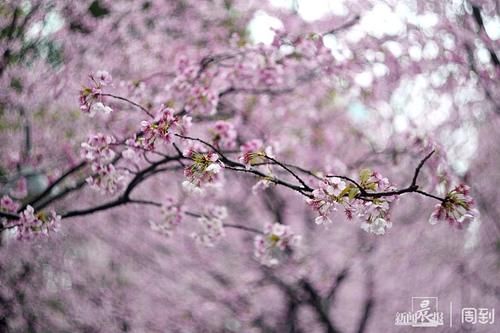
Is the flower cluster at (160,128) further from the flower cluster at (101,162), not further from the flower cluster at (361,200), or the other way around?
the flower cluster at (361,200)

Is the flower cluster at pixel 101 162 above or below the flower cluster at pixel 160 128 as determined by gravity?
above

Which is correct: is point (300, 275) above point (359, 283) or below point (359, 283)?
below

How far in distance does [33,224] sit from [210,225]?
131 centimetres

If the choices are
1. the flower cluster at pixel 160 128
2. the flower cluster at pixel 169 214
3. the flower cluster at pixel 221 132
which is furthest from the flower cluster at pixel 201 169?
the flower cluster at pixel 169 214

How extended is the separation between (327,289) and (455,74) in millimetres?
2903

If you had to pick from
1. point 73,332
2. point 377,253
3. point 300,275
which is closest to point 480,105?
point 377,253

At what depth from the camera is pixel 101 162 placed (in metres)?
3.40

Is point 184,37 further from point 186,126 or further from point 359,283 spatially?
point 359,283

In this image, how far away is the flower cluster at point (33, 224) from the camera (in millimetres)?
3346

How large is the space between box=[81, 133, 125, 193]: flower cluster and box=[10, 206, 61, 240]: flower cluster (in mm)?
340

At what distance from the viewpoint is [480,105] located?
553 centimetres

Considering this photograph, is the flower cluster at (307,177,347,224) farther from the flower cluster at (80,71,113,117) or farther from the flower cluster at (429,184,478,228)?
the flower cluster at (80,71,113,117)

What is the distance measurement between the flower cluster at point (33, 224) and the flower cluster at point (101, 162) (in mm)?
340

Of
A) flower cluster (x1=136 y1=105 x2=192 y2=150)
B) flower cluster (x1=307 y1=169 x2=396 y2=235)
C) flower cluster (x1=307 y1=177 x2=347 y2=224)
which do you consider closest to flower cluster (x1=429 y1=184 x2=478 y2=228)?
flower cluster (x1=307 y1=169 x2=396 y2=235)
